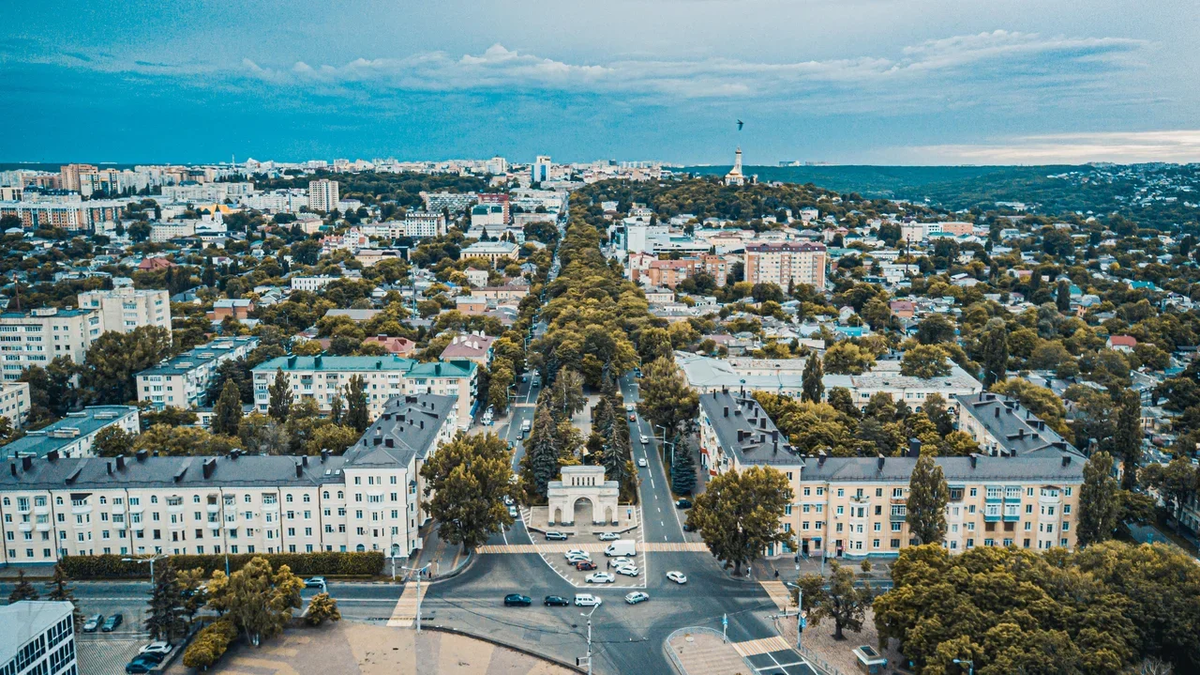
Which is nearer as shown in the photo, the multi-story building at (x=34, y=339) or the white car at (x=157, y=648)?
the white car at (x=157, y=648)

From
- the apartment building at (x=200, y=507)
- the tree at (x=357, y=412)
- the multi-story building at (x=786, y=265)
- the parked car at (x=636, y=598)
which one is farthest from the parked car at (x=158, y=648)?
the multi-story building at (x=786, y=265)

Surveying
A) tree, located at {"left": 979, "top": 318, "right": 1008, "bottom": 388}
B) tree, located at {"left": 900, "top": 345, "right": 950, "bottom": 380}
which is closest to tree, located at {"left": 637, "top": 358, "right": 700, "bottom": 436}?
tree, located at {"left": 900, "top": 345, "right": 950, "bottom": 380}

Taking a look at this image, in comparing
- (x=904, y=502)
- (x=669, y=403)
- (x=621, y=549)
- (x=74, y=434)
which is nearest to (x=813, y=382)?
(x=669, y=403)

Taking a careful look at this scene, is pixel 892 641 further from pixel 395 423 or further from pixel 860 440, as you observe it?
pixel 395 423

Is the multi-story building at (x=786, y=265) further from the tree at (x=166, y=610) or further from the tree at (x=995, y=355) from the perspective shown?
the tree at (x=166, y=610)

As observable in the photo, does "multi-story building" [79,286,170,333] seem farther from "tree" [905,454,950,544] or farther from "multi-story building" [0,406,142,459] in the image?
"tree" [905,454,950,544]

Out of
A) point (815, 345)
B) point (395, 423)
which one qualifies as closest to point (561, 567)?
point (395, 423)

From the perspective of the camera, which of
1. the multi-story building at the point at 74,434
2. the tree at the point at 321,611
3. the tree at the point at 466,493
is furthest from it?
the multi-story building at the point at 74,434
